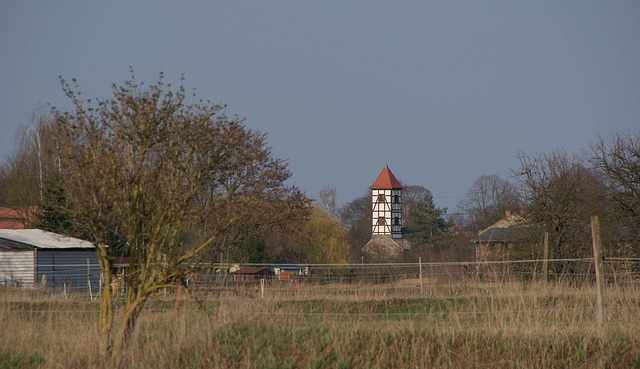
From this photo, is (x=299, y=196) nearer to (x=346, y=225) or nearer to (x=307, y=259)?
(x=307, y=259)

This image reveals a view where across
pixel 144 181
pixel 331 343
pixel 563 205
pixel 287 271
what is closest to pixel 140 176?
pixel 144 181

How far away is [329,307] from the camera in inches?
559

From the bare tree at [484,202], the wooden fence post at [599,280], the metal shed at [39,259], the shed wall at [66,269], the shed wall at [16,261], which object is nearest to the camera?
the wooden fence post at [599,280]

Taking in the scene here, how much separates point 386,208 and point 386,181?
4.97 metres

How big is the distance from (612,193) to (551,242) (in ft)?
8.30

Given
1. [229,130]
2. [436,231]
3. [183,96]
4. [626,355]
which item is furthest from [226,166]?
[436,231]

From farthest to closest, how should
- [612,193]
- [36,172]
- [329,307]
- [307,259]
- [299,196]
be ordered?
[307,259], [36,172], [299,196], [612,193], [329,307]

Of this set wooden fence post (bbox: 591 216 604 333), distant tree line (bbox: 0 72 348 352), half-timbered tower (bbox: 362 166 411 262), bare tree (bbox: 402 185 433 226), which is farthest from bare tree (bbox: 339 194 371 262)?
distant tree line (bbox: 0 72 348 352)

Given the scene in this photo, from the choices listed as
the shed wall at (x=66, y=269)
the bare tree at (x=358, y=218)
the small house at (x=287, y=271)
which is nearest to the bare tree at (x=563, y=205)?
the small house at (x=287, y=271)

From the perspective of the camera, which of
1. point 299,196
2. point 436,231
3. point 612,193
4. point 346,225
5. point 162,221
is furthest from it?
point 346,225

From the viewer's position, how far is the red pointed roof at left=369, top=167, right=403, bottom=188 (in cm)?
8112

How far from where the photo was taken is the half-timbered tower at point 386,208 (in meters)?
77.2

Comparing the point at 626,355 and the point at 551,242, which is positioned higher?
the point at 551,242

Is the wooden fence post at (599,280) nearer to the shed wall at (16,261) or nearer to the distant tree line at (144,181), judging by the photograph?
the distant tree line at (144,181)
